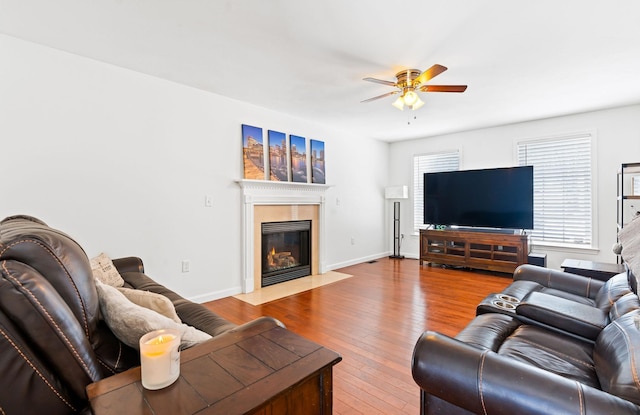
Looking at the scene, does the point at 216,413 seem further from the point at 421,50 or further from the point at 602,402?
the point at 421,50

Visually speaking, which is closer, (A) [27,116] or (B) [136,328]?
(B) [136,328]

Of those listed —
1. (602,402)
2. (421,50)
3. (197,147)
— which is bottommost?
(602,402)

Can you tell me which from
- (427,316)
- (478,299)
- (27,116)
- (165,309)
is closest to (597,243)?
(478,299)

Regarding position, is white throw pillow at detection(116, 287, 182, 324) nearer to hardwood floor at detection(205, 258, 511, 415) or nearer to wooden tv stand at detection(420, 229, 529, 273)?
hardwood floor at detection(205, 258, 511, 415)

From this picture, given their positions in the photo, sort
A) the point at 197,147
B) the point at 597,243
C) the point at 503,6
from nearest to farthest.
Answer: the point at 503,6
the point at 197,147
the point at 597,243

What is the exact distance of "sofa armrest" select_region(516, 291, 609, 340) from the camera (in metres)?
1.53

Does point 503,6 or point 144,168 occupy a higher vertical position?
point 503,6

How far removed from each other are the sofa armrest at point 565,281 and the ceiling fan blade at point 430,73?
182cm

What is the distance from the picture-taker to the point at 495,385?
Answer: 3.26ft

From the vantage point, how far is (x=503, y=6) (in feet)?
6.46

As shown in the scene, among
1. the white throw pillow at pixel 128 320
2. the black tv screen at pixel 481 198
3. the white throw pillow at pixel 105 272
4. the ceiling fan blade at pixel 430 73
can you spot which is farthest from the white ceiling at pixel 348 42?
the white throw pillow at pixel 128 320

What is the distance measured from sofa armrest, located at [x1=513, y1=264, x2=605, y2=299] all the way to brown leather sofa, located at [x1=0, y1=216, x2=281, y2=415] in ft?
9.38

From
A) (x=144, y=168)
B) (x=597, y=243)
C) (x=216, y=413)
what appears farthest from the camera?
(x=597, y=243)

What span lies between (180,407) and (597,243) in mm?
5513
